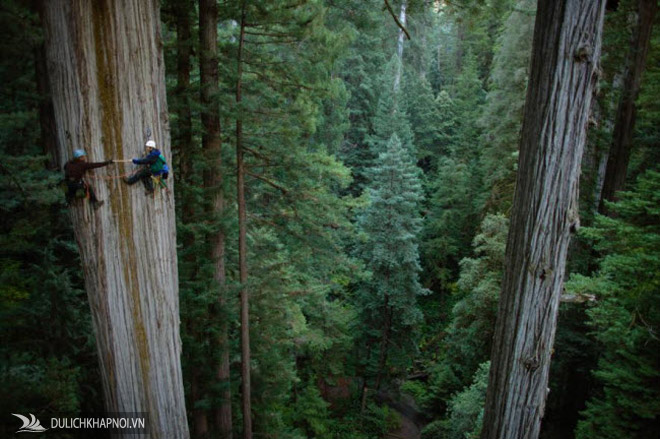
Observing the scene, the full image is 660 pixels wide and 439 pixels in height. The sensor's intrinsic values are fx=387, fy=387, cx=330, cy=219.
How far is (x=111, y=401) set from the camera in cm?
302

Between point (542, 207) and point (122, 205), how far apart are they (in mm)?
2930

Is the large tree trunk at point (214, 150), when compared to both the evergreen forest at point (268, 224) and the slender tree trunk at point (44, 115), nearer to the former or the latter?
the evergreen forest at point (268, 224)

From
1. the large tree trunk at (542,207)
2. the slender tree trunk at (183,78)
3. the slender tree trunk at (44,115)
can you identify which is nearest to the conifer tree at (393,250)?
the slender tree trunk at (183,78)

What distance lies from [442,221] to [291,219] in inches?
673

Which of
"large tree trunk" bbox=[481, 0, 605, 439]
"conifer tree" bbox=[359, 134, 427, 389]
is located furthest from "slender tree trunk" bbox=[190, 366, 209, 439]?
"conifer tree" bbox=[359, 134, 427, 389]

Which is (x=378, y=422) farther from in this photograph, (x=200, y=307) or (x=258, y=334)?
(x=200, y=307)

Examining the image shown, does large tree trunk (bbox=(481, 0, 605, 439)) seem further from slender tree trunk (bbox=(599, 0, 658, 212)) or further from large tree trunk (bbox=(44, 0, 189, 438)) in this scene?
slender tree trunk (bbox=(599, 0, 658, 212))

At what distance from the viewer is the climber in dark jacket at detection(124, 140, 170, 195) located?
8.92 feet

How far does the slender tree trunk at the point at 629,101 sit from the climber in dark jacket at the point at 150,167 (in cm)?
915

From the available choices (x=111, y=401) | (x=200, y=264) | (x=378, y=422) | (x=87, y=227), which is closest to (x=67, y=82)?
(x=87, y=227)

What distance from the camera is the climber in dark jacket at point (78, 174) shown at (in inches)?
102

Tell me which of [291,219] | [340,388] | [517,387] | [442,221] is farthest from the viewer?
[442,221]

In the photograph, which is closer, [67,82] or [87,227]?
[67,82]

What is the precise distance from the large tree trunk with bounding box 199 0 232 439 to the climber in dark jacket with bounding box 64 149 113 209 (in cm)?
302
